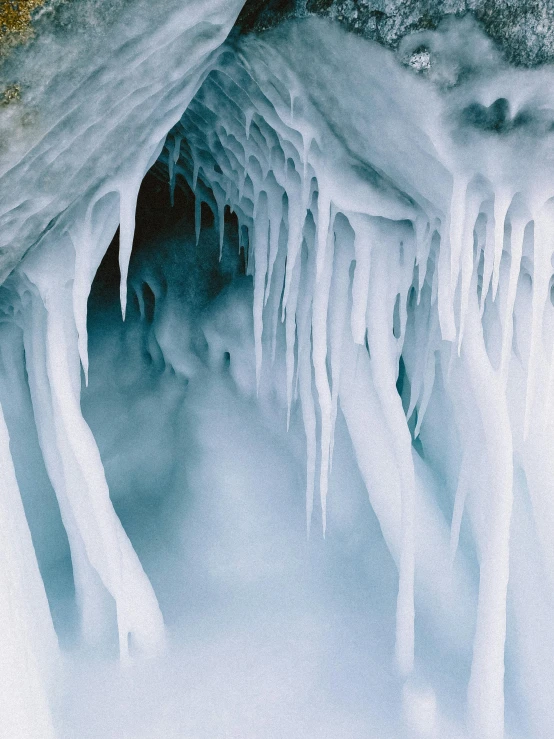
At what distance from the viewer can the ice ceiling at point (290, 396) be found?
1383 mm

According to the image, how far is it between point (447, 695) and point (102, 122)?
5.90 ft

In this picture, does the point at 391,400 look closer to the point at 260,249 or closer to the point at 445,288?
the point at 445,288

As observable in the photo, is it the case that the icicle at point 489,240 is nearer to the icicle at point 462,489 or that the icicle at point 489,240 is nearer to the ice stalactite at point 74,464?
the icicle at point 462,489

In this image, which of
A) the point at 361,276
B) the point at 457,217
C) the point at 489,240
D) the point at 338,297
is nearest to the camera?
the point at 457,217

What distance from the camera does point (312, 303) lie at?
210cm

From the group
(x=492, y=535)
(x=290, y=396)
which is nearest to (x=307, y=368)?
(x=290, y=396)

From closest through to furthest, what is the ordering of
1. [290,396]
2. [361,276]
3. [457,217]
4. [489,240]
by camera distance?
[457,217] < [489,240] < [361,276] < [290,396]

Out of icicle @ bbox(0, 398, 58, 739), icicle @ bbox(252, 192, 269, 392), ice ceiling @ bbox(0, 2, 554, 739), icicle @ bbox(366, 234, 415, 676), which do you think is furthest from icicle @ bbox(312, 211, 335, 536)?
icicle @ bbox(0, 398, 58, 739)

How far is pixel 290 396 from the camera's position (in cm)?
211

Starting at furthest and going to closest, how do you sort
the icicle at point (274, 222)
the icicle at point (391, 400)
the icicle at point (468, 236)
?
the icicle at point (274, 222), the icicle at point (391, 400), the icicle at point (468, 236)

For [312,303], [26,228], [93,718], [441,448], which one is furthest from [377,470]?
[26,228]

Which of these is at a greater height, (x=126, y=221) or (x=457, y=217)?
(x=457, y=217)

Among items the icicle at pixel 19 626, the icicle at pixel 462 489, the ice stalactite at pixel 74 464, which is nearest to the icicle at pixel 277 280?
the ice stalactite at pixel 74 464

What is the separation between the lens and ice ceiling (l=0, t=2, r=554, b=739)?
54.4 inches
